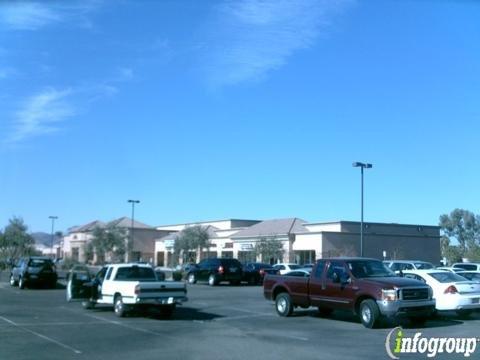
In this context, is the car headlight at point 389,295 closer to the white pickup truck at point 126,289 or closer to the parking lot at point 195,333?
the parking lot at point 195,333

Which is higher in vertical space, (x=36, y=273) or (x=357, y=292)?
(x=357, y=292)

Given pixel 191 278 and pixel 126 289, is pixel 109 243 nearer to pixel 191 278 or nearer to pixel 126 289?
pixel 191 278

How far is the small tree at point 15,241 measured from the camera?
70.2 metres

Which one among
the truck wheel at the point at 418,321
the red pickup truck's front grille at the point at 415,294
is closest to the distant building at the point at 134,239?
the truck wheel at the point at 418,321

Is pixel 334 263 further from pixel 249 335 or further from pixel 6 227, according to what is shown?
pixel 6 227

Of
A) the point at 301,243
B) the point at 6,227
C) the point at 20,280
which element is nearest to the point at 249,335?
the point at 20,280

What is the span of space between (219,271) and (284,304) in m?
18.8

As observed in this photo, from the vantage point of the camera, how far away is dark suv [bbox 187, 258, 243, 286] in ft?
126

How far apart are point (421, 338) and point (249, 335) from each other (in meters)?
4.03

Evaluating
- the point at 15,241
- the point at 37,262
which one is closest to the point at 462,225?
the point at 15,241

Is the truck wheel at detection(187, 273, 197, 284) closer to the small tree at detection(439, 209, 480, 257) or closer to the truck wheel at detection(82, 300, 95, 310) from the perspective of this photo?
the truck wheel at detection(82, 300, 95, 310)

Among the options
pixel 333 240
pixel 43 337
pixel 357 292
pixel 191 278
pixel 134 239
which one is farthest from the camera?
pixel 134 239

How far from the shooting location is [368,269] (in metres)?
18.0

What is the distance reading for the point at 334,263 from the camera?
727 inches
